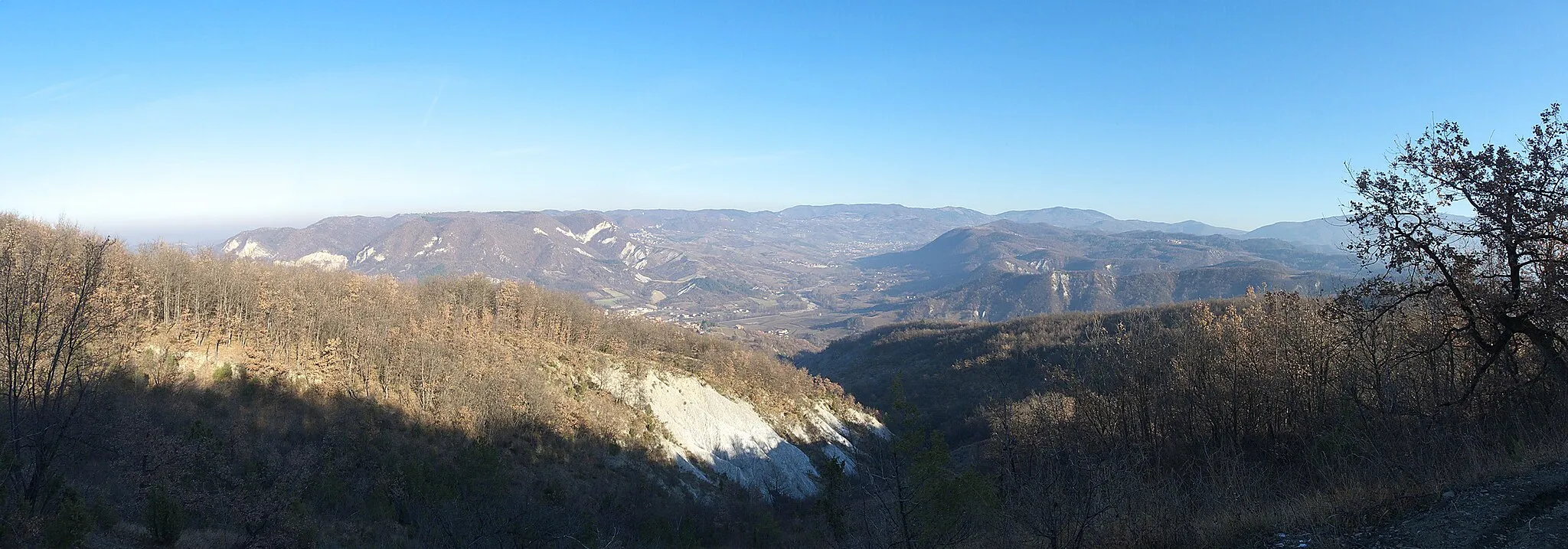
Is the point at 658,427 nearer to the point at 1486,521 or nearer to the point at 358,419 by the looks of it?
the point at 358,419

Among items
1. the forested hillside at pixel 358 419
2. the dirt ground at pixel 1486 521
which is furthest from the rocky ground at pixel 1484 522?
the forested hillside at pixel 358 419

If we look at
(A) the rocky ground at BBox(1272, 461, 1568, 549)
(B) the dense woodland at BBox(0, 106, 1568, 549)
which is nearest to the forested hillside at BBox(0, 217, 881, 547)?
(B) the dense woodland at BBox(0, 106, 1568, 549)

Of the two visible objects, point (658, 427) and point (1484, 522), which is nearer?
point (1484, 522)

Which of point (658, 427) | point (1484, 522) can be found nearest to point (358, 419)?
point (658, 427)

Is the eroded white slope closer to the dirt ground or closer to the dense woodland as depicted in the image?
the dense woodland

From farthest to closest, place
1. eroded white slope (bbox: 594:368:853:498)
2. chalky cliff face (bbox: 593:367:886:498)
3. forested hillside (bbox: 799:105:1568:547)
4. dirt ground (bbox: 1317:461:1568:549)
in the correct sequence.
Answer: eroded white slope (bbox: 594:368:853:498) < chalky cliff face (bbox: 593:367:886:498) < forested hillside (bbox: 799:105:1568:547) < dirt ground (bbox: 1317:461:1568:549)

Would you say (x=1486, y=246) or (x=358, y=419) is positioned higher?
(x=1486, y=246)

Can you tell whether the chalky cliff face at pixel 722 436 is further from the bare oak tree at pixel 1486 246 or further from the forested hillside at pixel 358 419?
the bare oak tree at pixel 1486 246

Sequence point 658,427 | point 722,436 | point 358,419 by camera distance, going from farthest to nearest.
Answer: point 722,436 → point 658,427 → point 358,419

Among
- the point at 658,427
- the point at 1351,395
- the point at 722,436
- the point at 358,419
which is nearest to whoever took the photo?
the point at 1351,395
